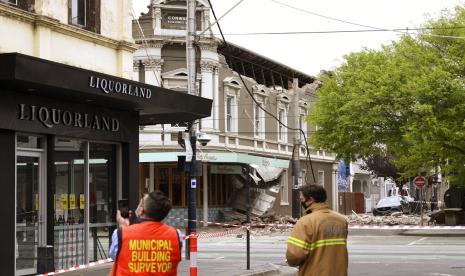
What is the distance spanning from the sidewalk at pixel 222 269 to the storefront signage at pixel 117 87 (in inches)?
138

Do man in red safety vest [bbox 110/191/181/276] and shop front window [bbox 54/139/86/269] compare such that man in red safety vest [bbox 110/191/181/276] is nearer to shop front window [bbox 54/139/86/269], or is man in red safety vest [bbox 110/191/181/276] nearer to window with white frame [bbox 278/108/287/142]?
shop front window [bbox 54/139/86/269]

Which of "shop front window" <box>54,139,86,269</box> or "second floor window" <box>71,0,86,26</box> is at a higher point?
"second floor window" <box>71,0,86,26</box>

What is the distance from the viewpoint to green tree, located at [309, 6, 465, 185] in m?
27.4

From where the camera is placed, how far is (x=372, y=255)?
64.2ft

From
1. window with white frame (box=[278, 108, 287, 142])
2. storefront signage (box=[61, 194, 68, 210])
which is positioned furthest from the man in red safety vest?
window with white frame (box=[278, 108, 287, 142])

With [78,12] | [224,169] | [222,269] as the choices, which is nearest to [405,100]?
[224,169]

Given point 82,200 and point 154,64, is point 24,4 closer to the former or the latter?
point 82,200

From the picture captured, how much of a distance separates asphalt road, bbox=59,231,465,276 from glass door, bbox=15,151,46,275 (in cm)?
155

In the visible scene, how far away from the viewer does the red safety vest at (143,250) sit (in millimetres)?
5242

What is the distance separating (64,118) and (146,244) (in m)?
8.51

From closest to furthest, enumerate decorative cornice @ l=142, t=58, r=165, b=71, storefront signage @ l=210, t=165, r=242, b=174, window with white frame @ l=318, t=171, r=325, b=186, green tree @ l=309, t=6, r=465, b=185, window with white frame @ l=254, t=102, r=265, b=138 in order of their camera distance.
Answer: green tree @ l=309, t=6, r=465, b=185 < decorative cornice @ l=142, t=58, r=165, b=71 < storefront signage @ l=210, t=165, r=242, b=174 < window with white frame @ l=254, t=102, r=265, b=138 < window with white frame @ l=318, t=171, r=325, b=186

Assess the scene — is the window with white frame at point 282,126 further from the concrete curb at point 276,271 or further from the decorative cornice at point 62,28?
the decorative cornice at point 62,28

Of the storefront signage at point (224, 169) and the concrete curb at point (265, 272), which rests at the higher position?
the storefront signage at point (224, 169)

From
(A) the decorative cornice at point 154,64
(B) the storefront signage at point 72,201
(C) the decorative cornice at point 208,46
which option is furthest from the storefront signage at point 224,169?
(B) the storefront signage at point 72,201
